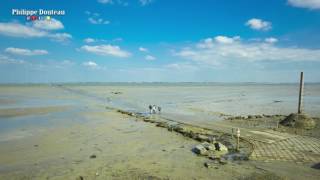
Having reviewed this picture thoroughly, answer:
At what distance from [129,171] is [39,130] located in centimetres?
1311

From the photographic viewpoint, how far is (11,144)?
17.1 m

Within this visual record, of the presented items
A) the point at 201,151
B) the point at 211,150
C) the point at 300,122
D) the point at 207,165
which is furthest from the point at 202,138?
the point at 300,122

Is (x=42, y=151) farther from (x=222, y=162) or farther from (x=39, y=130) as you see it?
(x=222, y=162)

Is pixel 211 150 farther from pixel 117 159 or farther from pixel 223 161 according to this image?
pixel 117 159

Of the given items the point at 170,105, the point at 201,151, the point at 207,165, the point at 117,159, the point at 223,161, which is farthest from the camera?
the point at 170,105

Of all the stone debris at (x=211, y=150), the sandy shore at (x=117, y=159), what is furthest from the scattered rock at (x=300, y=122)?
the stone debris at (x=211, y=150)

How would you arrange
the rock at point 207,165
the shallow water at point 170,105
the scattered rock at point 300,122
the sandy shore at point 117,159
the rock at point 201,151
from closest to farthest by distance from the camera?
the sandy shore at point 117,159 → the rock at point 207,165 → the rock at point 201,151 → the scattered rock at point 300,122 → the shallow water at point 170,105

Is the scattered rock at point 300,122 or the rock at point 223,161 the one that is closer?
the rock at point 223,161

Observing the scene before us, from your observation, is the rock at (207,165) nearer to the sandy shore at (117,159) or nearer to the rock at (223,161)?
the sandy shore at (117,159)

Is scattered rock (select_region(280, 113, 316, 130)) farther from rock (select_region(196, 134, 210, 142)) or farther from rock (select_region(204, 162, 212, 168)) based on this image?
rock (select_region(204, 162, 212, 168))

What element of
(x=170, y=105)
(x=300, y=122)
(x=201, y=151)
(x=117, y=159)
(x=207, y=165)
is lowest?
(x=170, y=105)

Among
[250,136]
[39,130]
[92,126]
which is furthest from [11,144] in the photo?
[250,136]

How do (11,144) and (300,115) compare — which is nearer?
(11,144)

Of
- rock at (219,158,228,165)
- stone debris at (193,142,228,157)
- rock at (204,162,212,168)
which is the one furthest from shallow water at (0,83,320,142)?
rock at (204,162,212,168)
